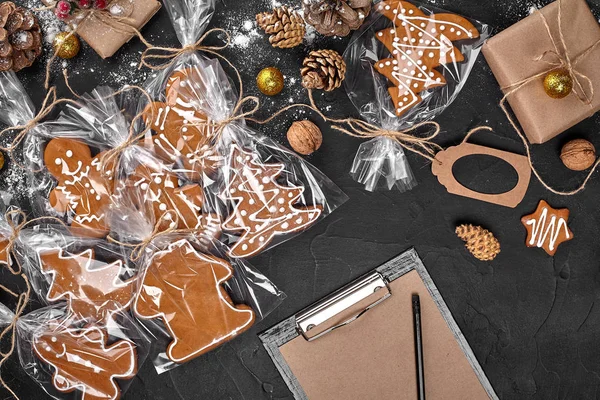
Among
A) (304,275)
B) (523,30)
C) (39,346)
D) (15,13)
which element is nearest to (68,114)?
(15,13)

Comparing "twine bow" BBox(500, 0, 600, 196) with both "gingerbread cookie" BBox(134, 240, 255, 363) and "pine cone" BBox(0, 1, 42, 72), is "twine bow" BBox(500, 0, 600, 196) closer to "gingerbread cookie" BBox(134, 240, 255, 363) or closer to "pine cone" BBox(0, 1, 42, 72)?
"gingerbread cookie" BBox(134, 240, 255, 363)

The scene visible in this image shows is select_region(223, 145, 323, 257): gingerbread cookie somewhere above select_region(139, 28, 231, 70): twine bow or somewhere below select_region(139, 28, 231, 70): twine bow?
below

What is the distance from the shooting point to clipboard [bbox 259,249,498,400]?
1435mm

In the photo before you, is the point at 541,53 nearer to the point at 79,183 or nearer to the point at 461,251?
the point at 461,251

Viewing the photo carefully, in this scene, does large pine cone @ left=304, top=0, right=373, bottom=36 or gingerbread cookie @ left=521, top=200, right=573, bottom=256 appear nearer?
large pine cone @ left=304, top=0, right=373, bottom=36

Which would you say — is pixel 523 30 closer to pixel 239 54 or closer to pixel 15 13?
pixel 239 54

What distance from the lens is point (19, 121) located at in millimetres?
1459

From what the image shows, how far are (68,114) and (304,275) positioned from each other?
0.77m

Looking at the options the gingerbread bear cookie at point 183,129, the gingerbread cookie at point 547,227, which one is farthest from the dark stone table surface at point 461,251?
the gingerbread bear cookie at point 183,129

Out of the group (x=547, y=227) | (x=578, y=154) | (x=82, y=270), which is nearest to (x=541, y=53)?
(x=578, y=154)

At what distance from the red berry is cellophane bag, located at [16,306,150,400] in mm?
761

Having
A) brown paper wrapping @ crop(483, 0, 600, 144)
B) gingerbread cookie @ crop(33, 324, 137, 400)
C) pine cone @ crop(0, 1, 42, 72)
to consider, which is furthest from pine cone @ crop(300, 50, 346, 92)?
gingerbread cookie @ crop(33, 324, 137, 400)

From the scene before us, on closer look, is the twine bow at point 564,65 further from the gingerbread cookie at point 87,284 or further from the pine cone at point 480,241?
the gingerbread cookie at point 87,284

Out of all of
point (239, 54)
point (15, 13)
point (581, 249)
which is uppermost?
point (15, 13)
